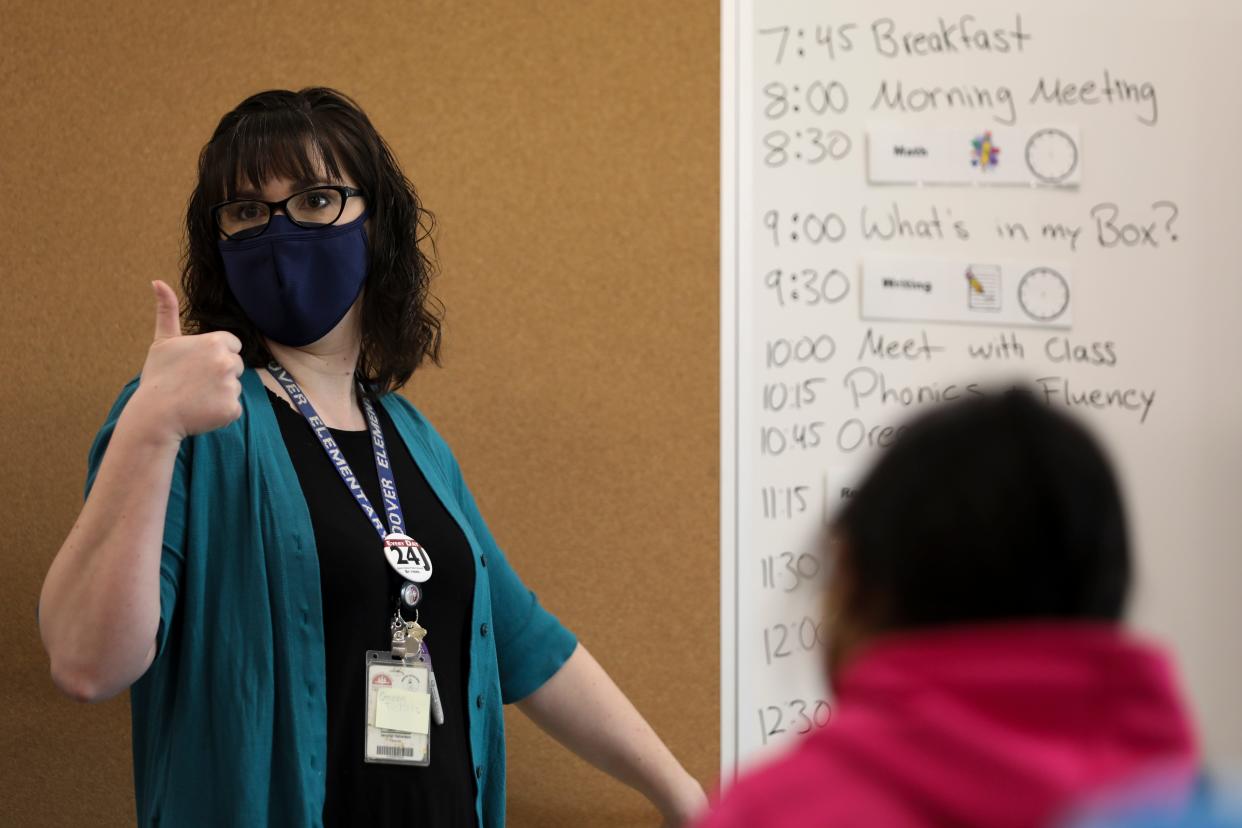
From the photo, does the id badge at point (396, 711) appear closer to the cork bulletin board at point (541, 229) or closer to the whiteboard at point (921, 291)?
the cork bulletin board at point (541, 229)

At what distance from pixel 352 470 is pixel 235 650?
0.27 metres

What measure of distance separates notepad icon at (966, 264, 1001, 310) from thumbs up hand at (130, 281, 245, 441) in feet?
Answer: 4.27

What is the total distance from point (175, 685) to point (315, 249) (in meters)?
0.53

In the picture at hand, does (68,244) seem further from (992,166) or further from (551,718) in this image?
(992,166)

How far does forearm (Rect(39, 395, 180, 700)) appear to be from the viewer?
1.35 meters

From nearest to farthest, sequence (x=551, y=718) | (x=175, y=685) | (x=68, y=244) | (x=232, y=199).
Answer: (x=175, y=685) → (x=232, y=199) → (x=551, y=718) → (x=68, y=244)

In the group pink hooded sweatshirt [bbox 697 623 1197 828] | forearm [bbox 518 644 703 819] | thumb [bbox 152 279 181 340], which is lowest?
forearm [bbox 518 644 703 819]

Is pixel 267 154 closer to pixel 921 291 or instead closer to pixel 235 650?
pixel 235 650

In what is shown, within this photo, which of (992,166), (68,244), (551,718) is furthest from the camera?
(992,166)

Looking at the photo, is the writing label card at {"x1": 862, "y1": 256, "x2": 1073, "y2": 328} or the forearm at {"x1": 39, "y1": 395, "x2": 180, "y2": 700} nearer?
the forearm at {"x1": 39, "y1": 395, "x2": 180, "y2": 700}

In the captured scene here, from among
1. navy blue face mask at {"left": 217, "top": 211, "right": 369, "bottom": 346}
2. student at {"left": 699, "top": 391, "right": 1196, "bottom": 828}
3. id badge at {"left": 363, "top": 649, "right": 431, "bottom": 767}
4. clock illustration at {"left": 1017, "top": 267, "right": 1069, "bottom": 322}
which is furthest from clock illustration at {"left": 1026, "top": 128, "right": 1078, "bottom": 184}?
student at {"left": 699, "top": 391, "right": 1196, "bottom": 828}

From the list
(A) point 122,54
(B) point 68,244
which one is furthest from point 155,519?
(A) point 122,54

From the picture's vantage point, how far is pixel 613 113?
7.45 ft

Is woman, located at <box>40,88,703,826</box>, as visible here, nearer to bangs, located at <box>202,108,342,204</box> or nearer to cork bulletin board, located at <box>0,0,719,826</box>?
bangs, located at <box>202,108,342,204</box>
